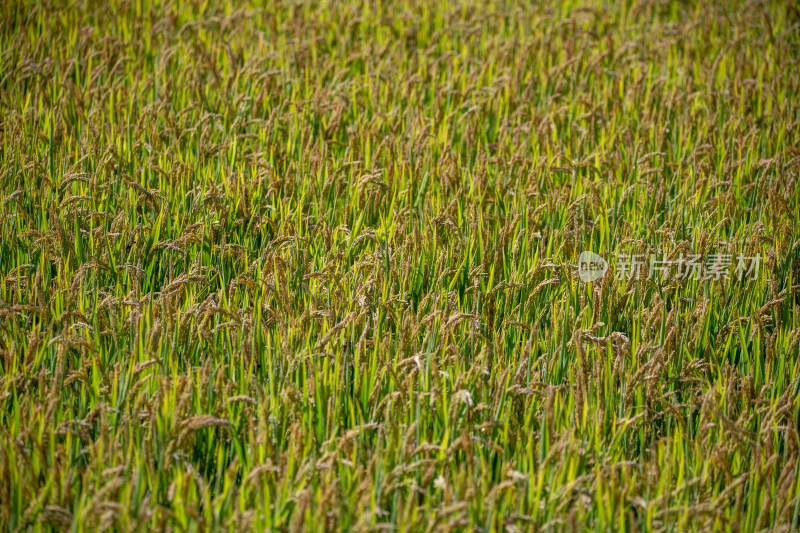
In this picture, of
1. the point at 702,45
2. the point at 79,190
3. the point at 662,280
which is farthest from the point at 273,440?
the point at 702,45

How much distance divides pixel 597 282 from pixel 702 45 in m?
3.86

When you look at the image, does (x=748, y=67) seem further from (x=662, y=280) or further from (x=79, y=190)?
(x=79, y=190)

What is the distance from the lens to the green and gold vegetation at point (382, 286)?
1935 millimetres

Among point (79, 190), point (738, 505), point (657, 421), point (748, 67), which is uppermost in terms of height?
point (748, 67)

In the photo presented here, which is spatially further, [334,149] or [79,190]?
[334,149]

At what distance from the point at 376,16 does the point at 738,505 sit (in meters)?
5.23

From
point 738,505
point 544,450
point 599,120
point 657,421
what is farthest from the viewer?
point 599,120

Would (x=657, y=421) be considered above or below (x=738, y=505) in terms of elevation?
below

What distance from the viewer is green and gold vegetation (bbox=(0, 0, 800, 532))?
193cm

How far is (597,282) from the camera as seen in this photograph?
2.91 m

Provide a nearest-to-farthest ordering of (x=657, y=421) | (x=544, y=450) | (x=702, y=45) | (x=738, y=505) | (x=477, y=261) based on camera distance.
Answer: (x=738, y=505), (x=544, y=450), (x=657, y=421), (x=477, y=261), (x=702, y=45)

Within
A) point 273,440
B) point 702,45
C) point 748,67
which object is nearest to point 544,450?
point 273,440

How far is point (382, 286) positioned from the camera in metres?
2.75

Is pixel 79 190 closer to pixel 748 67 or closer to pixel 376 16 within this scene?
pixel 376 16
